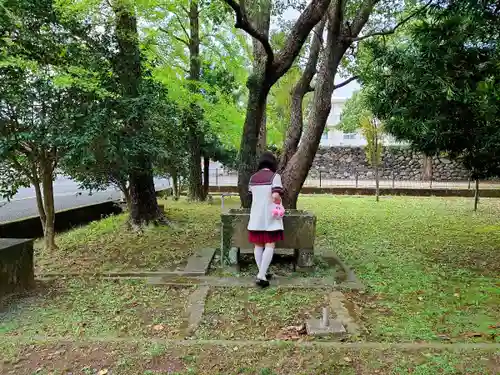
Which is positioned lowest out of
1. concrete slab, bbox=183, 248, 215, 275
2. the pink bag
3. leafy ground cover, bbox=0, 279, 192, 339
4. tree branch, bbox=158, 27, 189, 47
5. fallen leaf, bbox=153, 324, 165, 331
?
fallen leaf, bbox=153, 324, 165, 331

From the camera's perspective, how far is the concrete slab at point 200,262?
5.13 metres

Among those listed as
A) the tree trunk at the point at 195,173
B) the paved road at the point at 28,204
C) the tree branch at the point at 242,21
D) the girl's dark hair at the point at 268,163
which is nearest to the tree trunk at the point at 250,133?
the tree branch at the point at 242,21

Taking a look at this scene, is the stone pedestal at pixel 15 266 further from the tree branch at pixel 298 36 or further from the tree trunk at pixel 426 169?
the tree trunk at pixel 426 169

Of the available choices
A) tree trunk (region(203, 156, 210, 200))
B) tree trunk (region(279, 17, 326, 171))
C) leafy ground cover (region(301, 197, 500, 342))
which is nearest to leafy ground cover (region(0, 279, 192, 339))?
leafy ground cover (region(301, 197, 500, 342))

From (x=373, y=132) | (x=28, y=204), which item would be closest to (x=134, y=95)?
(x=28, y=204)

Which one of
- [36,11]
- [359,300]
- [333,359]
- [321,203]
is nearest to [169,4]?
[36,11]

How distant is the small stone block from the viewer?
3318 millimetres

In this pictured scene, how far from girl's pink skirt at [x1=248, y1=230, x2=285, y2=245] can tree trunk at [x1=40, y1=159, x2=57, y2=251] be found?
3.33 meters

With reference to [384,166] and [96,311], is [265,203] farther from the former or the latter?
[384,166]

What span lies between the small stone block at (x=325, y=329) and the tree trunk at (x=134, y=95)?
3640 mm

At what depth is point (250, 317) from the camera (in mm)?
3760

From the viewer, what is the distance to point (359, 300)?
4277mm

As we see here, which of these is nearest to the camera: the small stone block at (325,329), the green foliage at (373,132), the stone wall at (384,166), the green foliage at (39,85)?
the small stone block at (325,329)

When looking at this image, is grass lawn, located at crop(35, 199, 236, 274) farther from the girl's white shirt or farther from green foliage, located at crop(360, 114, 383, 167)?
green foliage, located at crop(360, 114, 383, 167)
